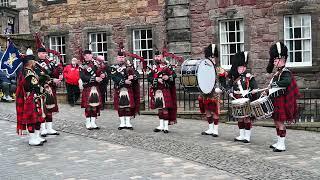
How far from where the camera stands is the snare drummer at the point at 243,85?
402 inches

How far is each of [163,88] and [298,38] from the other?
680cm

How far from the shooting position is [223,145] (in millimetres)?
9977

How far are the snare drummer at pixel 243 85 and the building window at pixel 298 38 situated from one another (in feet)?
20.7

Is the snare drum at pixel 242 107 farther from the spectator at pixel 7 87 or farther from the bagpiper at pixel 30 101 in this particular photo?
the spectator at pixel 7 87

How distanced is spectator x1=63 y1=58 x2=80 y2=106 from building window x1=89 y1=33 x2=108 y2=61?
8.47 ft

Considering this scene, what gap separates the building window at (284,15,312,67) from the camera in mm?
15906

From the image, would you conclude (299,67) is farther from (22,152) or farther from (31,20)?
(31,20)

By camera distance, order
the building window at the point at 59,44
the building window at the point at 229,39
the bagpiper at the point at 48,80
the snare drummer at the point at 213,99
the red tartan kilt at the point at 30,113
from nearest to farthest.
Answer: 1. the red tartan kilt at the point at 30,113
2. the bagpiper at the point at 48,80
3. the snare drummer at the point at 213,99
4. the building window at the point at 229,39
5. the building window at the point at 59,44

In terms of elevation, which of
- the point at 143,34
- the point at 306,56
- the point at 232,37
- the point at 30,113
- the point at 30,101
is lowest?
the point at 30,113

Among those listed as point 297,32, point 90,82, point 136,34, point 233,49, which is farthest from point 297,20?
point 90,82

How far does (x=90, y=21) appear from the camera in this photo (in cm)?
1970

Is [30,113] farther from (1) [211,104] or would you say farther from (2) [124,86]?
(1) [211,104]

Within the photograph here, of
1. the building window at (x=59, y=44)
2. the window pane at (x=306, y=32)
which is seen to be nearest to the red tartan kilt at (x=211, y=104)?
the window pane at (x=306, y=32)

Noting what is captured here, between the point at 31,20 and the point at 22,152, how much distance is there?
1316cm
